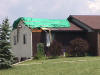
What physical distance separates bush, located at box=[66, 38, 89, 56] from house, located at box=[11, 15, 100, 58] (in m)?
2.00

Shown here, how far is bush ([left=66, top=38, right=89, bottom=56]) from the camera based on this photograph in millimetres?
32031

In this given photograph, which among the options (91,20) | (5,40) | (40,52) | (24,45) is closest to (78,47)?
(40,52)

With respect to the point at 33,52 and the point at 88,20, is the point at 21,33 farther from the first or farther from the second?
the point at 88,20

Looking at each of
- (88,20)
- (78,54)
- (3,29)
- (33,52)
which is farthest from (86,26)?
(3,29)

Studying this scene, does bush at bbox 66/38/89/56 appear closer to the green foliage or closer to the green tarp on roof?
the green foliage

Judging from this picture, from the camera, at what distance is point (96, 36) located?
110ft

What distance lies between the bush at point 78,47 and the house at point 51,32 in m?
2.00

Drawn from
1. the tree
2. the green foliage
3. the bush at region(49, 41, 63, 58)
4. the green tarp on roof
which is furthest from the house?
the tree

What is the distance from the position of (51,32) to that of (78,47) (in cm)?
399

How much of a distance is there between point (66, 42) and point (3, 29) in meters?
13.5

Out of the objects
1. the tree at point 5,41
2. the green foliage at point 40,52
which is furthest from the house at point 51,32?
the tree at point 5,41

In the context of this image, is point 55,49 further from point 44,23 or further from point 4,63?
point 4,63

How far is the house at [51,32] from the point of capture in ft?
111

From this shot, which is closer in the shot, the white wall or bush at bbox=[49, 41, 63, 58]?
bush at bbox=[49, 41, 63, 58]
